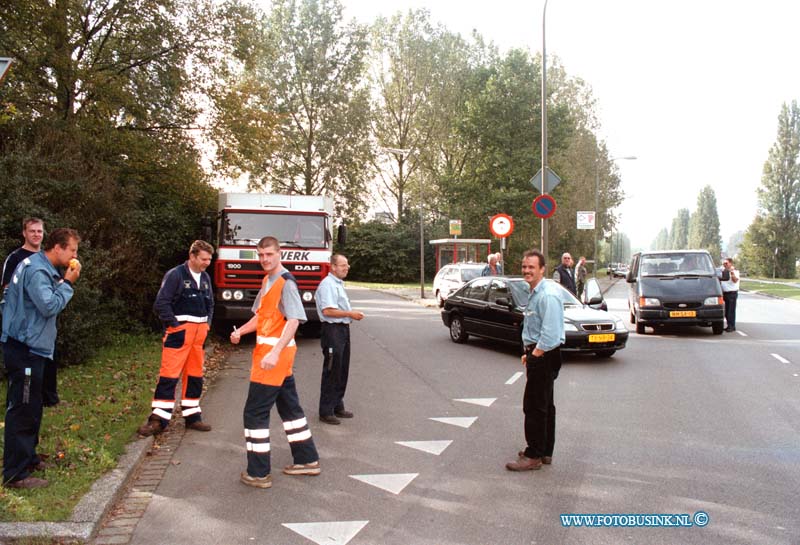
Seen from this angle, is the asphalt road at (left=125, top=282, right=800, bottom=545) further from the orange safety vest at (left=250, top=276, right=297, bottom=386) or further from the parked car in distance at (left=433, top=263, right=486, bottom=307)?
the parked car in distance at (left=433, top=263, right=486, bottom=307)

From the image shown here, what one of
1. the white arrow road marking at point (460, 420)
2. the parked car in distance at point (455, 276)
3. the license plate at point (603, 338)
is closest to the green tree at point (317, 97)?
the parked car in distance at point (455, 276)

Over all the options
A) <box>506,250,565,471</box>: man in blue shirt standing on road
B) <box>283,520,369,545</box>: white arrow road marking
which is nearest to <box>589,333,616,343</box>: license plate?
<box>506,250,565,471</box>: man in blue shirt standing on road

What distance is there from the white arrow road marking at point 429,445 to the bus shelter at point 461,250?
2673 cm

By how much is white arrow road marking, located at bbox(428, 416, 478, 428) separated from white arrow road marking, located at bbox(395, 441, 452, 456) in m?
0.75

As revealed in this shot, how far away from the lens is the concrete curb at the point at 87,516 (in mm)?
4176

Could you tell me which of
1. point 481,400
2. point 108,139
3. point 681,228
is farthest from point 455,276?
point 681,228

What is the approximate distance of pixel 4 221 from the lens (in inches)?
365

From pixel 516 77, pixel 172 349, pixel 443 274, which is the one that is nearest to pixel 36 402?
pixel 172 349

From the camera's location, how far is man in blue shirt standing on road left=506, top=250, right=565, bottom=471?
5.83 metres

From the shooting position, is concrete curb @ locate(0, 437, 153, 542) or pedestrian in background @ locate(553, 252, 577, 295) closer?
concrete curb @ locate(0, 437, 153, 542)

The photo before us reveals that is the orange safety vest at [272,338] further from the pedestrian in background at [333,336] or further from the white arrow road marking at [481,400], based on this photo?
the white arrow road marking at [481,400]

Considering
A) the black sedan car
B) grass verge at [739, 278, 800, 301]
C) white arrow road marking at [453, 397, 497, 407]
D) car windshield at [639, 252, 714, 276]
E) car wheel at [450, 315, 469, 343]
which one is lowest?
white arrow road marking at [453, 397, 497, 407]

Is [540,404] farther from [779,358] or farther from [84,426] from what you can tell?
[779,358]

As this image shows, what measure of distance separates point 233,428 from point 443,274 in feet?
61.6
